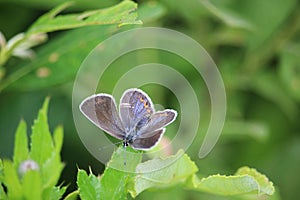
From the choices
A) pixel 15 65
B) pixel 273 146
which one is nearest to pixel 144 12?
pixel 15 65

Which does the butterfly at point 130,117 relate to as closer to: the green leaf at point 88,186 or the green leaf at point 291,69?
the green leaf at point 88,186

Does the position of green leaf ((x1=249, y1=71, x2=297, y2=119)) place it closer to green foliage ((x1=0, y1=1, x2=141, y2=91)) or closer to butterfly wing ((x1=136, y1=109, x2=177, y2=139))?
green foliage ((x1=0, y1=1, x2=141, y2=91))

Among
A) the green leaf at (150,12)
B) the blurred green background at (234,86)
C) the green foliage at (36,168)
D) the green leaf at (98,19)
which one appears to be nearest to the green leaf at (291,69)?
the blurred green background at (234,86)

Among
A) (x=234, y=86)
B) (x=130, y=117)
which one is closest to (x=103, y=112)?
(x=130, y=117)

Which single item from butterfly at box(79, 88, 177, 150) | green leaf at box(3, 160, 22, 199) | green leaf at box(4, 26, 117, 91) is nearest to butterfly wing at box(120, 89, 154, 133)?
butterfly at box(79, 88, 177, 150)

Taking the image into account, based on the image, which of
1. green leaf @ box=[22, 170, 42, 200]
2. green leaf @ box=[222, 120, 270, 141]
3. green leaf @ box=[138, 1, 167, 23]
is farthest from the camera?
green leaf @ box=[222, 120, 270, 141]

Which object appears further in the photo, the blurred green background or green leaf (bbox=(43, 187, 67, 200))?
the blurred green background

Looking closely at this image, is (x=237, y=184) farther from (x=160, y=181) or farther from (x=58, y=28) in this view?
(x=58, y=28)
